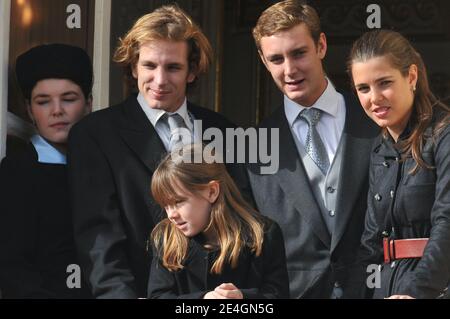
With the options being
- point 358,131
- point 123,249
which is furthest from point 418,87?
point 123,249

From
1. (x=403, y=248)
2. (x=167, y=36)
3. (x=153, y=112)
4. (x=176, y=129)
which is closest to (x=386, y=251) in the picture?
(x=403, y=248)

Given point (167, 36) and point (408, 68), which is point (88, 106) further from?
point (408, 68)

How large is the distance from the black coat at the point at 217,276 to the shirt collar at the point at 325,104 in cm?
54

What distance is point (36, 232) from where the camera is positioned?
565 centimetres

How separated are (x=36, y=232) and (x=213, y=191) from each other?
2.46ft

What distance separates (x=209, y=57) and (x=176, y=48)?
0.18 meters

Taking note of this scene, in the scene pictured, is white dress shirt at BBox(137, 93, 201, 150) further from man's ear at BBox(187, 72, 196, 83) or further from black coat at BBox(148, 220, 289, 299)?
black coat at BBox(148, 220, 289, 299)

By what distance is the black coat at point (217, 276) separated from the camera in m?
5.39

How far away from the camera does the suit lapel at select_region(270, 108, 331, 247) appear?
5504 millimetres

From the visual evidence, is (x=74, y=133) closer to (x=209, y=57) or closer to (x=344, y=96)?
(x=209, y=57)

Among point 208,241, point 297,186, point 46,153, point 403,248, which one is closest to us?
point 403,248

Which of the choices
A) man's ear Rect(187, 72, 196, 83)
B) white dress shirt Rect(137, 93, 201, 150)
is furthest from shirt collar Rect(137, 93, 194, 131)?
man's ear Rect(187, 72, 196, 83)

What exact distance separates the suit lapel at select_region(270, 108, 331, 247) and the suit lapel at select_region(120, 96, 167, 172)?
480mm

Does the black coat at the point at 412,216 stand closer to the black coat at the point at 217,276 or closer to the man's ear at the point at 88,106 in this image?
the black coat at the point at 217,276
